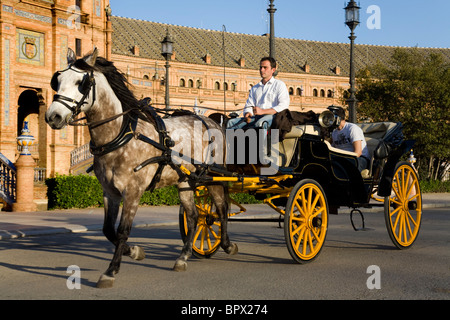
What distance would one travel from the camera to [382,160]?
30.5ft

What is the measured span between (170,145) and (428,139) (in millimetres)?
35756

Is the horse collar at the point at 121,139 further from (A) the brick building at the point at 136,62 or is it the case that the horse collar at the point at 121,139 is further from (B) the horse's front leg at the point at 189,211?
(A) the brick building at the point at 136,62

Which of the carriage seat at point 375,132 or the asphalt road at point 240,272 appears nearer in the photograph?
the asphalt road at point 240,272

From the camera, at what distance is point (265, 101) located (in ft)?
25.8

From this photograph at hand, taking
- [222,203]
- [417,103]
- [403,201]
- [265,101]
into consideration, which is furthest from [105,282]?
[417,103]

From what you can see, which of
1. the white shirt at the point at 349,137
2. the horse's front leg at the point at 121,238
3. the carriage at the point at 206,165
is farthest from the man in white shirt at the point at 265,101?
the horse's front leg at the point at 121,238

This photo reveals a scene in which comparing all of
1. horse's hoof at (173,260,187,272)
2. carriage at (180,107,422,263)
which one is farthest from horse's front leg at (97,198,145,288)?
carriage at (180,107,422,263)

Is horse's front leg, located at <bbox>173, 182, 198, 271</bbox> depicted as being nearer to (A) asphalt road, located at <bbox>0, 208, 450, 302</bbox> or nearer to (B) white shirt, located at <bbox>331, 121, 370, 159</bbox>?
(A) asphalt road, located at <bbox>0, 208, 450, 302</bbox>

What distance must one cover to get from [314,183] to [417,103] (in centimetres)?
3525

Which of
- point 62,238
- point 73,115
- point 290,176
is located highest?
point 73,115

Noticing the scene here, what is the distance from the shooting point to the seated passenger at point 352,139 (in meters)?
8.88

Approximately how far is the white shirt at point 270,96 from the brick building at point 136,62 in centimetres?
72
